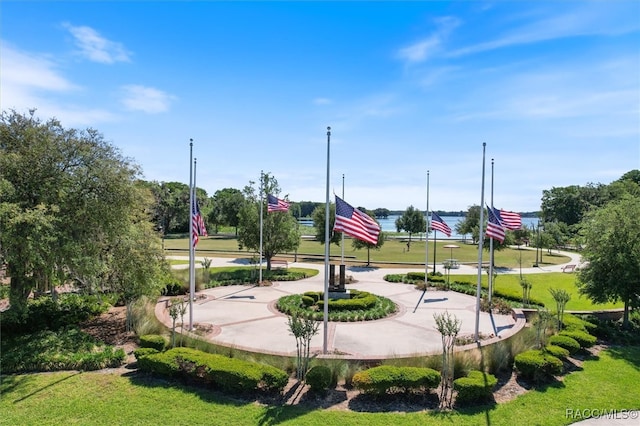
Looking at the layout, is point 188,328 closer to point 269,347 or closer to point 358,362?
point 269,347

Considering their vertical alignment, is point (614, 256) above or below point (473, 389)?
above

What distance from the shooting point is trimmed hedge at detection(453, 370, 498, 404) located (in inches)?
366

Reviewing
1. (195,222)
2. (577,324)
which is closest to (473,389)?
(577,324)

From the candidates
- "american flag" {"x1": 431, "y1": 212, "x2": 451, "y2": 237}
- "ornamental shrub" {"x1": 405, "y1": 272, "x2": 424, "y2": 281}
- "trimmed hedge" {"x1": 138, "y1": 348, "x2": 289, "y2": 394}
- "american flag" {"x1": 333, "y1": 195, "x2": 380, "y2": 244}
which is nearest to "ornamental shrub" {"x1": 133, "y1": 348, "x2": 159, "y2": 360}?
"trimmed hedge" {"x1": 138, "y1": 348, "x2": 289, "y2": 394}

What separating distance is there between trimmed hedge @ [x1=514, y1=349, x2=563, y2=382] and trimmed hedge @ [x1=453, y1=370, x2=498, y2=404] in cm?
138

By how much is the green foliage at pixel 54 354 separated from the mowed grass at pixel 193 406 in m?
0.40

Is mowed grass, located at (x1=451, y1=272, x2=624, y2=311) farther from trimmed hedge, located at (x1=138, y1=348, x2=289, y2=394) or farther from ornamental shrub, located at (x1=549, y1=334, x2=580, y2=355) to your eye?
trimmed hedge, located at (x1=138, y1=348, x2=289, y2=394)

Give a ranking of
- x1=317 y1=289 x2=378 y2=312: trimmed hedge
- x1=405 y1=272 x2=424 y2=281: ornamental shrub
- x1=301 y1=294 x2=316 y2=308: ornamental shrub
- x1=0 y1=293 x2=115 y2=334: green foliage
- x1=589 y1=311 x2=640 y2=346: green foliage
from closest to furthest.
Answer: x1=0 y1=293 x2=115 y2=334: green foliage
x1=589 y1=311 x2=640 y2=346: green foliage
x1=317 y1=289 x2=378 y2=312: trimmed hedge
x1=301 y1=294 x2=316 y2=308: ornamental shrub
x1=405 y1=272 x2=424 y2=281: ornamental shrub

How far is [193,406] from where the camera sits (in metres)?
8.86

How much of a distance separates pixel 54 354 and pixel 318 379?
25.1 ft

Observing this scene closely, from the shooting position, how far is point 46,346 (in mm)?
11836

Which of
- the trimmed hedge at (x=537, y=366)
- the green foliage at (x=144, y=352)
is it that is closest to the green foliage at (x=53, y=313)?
the green foliage at (x=144, y=352)

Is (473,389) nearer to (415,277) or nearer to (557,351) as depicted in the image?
(557,351)

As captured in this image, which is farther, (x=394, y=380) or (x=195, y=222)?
(x=195, y=222)
